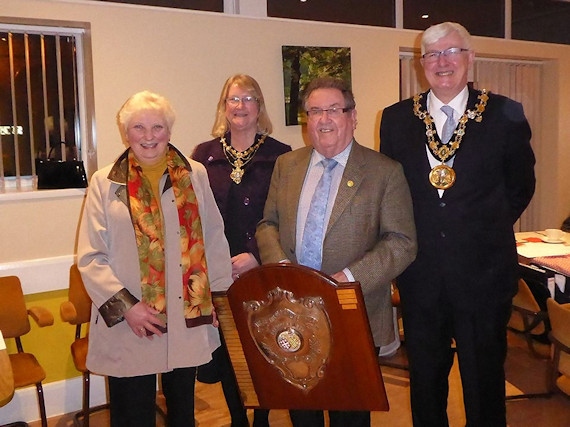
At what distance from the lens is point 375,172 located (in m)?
1.85

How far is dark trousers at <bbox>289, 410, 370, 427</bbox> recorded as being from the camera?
1896 mm

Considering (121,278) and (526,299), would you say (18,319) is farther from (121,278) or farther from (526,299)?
(526,299)

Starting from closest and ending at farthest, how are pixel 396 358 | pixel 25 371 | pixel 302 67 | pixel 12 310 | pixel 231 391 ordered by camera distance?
pixel 231 391 → pixel 25 371 → pixel 12 310 → pixel 302 67 → pixel 396 358

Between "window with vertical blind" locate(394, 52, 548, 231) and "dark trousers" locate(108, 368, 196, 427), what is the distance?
9.96ft

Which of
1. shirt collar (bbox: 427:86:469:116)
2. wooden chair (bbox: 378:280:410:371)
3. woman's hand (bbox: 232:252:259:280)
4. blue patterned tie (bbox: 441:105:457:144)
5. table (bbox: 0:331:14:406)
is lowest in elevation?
wooden chair (bbox: 378:280:410:371)

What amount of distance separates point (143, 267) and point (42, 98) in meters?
1.73

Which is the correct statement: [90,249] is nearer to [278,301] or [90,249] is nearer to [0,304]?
[278,301]

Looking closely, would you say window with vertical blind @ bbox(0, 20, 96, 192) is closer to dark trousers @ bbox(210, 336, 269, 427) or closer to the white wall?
the white wall

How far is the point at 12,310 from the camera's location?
2.78m

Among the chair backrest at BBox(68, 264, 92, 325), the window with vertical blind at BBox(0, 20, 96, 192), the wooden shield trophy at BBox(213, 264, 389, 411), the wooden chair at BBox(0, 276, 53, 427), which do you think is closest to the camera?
the wooden shield trophy at BBox(213, 264, 389, 411)

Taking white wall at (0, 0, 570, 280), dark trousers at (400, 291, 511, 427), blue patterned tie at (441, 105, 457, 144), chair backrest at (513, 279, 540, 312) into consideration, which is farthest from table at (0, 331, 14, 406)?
chair backrest at (513, 279, 540, 312)

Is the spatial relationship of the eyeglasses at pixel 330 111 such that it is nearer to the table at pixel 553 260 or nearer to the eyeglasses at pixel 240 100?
the eyeglasses at pixel 240 100

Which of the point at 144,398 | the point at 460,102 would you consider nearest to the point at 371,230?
the point at 460,102

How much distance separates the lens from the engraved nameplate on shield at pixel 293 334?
1.61 m
